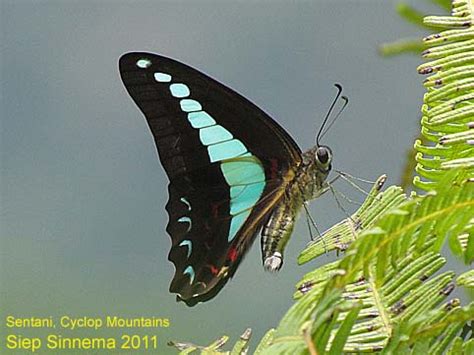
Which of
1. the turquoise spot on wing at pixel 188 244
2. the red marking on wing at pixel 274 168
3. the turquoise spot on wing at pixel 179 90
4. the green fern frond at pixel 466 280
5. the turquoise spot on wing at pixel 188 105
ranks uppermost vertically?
the turquoise spot on wing at pixel 179 90

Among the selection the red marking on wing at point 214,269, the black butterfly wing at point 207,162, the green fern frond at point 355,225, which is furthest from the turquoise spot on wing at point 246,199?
the green fern frond at point 355,225

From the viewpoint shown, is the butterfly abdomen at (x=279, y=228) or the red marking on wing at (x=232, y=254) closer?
the butterfly abdomen at (x=279, y=228)

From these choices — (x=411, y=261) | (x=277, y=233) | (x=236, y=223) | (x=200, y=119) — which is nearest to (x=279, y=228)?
(x=277, y=233)

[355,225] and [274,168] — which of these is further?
[274,168]

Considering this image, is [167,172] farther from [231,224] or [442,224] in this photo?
[442,224]

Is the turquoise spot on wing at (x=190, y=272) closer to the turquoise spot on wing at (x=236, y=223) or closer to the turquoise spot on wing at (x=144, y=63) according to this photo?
the turquoise spot on wing at (x=236, y=223)

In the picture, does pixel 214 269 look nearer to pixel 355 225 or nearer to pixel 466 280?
pixel 355 225

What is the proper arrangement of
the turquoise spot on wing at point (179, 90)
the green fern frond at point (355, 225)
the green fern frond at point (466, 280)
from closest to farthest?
1. the green fern frond at point (466, 280)
2. the green fern frond at point (355, 225)
3. the turquoise spot on wing at point (179, 90)
